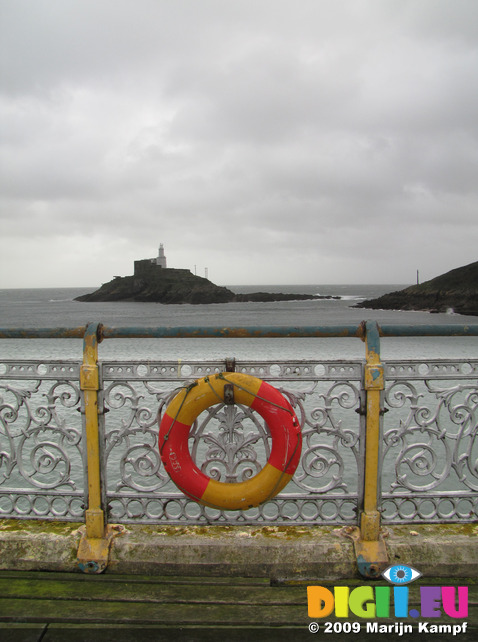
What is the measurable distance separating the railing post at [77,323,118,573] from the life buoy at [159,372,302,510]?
1.23 feet

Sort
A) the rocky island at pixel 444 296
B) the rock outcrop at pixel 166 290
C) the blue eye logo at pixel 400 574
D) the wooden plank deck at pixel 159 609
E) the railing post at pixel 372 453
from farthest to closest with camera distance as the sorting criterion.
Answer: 1. the rock outcrop at pixel 166 290
2. the rocky island at pixel 444 296
3. the railing post at pixel 372 453
4. the blue eye logo at pixel 400 574
5. the wooden plank deck at pixel 159 609

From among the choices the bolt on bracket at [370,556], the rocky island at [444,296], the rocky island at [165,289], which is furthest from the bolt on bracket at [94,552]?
the rocky island at [165,289]

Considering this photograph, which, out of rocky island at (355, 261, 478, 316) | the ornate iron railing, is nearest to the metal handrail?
the ornate iron railing

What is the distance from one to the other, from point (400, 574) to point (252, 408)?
104 centimetres

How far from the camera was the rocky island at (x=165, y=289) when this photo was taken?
316ft

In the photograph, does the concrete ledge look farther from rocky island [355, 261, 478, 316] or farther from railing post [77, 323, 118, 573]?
rocky island [355, 261, 478, 316]

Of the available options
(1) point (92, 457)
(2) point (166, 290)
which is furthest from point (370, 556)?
(2) point (166, 290)

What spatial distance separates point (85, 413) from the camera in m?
2.32

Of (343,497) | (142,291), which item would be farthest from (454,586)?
(142,291)

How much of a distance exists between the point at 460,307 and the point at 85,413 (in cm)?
6480

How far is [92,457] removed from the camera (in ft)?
7.66

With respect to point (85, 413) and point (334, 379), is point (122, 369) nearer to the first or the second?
point (85, 413)

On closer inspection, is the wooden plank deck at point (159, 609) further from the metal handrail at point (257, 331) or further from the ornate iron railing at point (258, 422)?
the metal handrail at point (257, 331)

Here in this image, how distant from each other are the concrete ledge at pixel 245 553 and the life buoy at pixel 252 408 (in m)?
0.25
